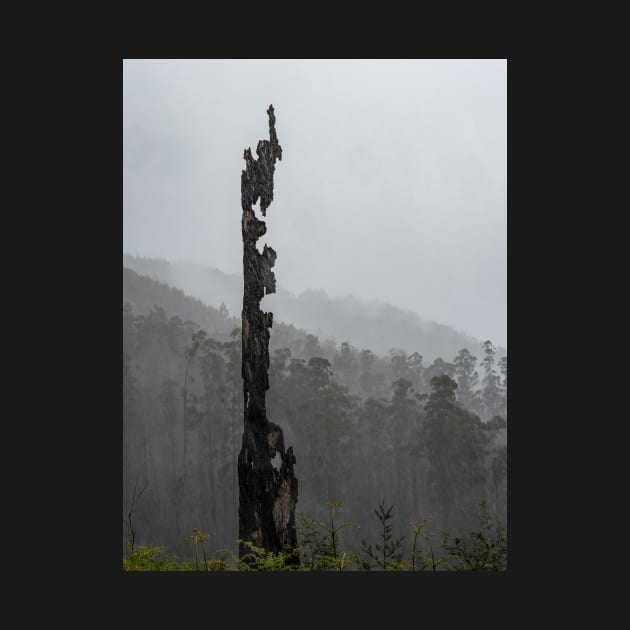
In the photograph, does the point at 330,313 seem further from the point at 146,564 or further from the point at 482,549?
the point at 146,564

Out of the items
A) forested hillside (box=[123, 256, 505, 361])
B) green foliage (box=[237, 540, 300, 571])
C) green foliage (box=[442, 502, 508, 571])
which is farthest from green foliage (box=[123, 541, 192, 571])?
forested hillside (box=[123, 256, 505, 361])

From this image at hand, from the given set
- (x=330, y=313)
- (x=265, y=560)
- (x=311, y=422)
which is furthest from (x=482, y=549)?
(x=330, y=313)

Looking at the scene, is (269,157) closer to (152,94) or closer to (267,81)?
(267,81)

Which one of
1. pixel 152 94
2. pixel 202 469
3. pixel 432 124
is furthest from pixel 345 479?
pixel 152 94

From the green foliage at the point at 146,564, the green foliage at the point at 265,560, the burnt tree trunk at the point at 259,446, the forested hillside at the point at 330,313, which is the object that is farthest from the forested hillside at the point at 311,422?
the burnt tree trunk at the point at 259,446

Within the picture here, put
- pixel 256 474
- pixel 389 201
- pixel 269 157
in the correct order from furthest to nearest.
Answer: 1. pixel 389 201
2. pixel 269 157
3. pixel 256 474

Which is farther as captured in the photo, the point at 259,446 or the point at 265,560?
the point at 259,446

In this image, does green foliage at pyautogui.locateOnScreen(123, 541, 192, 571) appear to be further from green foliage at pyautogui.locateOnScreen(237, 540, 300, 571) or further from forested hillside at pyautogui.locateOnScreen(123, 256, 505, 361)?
forested hillside at pyautogui.locateOnScreen(123, 256, 505, 361)
